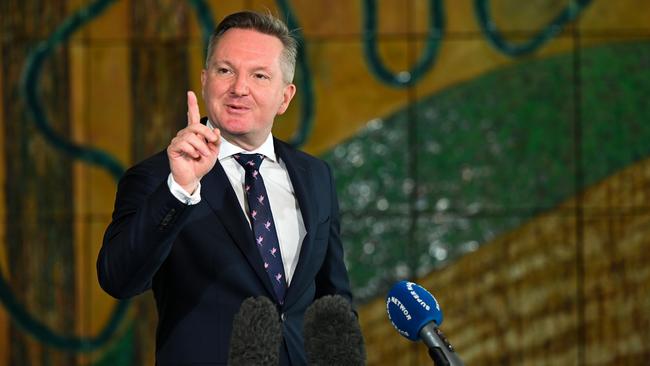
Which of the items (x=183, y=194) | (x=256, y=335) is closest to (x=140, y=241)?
(x=183, y=194)

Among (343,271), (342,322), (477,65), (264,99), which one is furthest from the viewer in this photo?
(477,65)

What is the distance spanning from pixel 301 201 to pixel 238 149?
161mm

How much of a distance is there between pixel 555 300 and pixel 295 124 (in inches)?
57.4

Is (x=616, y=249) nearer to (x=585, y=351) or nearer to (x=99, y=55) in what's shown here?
(x=585, y=351)

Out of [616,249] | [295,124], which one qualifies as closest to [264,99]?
[295,124]

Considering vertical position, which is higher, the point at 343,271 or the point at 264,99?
the point at 264,99

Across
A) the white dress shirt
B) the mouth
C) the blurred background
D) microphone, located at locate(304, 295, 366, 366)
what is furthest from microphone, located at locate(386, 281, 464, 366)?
the blurred background

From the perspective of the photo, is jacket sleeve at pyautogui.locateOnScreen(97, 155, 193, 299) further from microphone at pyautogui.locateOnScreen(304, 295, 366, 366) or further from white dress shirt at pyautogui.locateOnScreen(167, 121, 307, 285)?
microphone at pyautogui.locateOnScreen(304, 295, 366, 366)

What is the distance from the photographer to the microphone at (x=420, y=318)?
1.48 m

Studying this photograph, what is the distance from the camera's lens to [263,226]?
2.13 metres

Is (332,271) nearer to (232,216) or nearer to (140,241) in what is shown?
(232,216)

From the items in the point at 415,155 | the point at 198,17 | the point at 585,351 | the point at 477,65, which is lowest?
the point at 585,351

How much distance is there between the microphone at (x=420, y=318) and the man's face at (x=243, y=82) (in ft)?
1.94

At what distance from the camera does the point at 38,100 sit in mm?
5266
